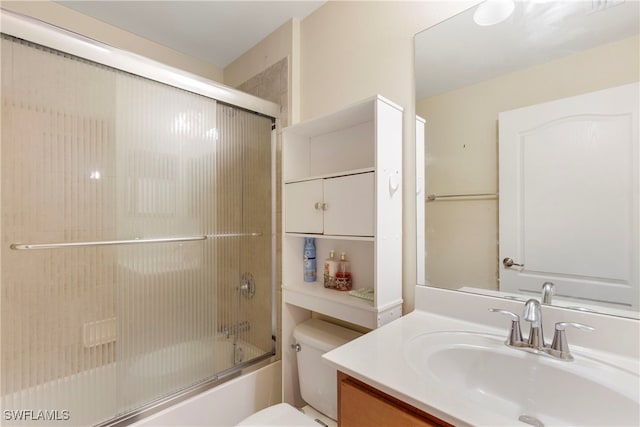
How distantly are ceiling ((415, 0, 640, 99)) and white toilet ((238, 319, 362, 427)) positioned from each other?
1094 mm

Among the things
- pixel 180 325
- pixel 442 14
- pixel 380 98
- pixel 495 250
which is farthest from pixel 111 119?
pixel 495 250

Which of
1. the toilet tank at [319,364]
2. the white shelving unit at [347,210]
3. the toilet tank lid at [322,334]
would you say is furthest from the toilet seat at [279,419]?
the white shelving unit at [347,210]

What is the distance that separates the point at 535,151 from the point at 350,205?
621 millimetres

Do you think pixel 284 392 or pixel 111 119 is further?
pixel 284 392

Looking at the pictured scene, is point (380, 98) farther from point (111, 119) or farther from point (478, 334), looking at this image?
point (111, 119)

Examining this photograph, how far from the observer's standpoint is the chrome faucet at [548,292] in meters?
0.85

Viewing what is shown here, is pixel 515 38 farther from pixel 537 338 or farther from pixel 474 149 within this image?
pixel 537 338

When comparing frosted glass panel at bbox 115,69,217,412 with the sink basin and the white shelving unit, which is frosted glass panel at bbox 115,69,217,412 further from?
the sink basin

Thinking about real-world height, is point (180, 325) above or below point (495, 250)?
below

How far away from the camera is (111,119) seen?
1.10 meters

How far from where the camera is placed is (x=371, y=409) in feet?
2.19

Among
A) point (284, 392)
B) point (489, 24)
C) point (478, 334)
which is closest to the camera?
point (478, 334)

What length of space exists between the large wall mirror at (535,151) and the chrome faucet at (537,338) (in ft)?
0.45

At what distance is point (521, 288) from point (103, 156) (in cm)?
153
